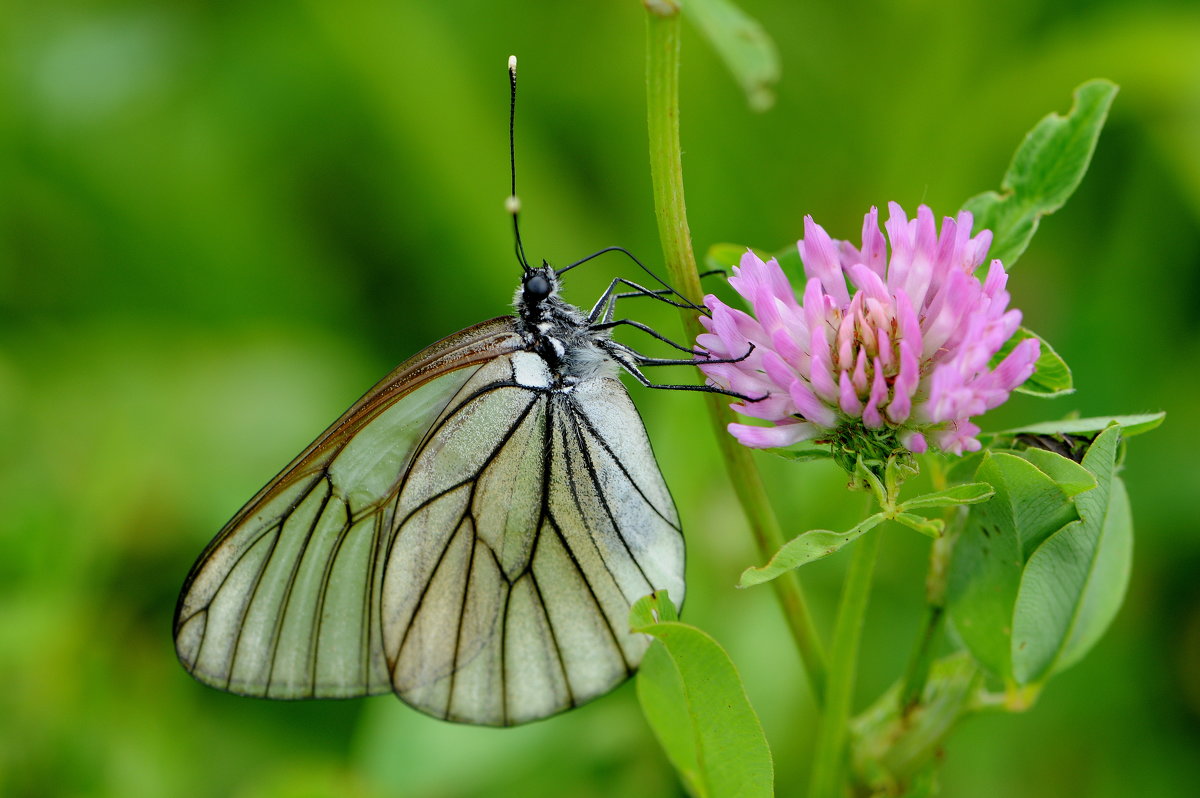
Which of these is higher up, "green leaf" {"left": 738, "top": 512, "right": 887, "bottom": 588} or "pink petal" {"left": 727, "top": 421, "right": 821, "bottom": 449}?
"pink petal" {"left": 727, "top": 421, "right": 821, "bottom": 449}

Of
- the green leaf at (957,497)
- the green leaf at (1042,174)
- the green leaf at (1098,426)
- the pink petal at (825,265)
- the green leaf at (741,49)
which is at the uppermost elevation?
the green leaf at (741,49)

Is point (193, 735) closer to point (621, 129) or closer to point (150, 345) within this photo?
point (150, 345)

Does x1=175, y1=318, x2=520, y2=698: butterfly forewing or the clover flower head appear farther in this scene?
x1=175, y1=318, x2=520, y2=698: butterfly forewing

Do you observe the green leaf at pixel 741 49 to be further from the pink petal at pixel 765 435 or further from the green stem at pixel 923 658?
the green stem at pixel 923 658

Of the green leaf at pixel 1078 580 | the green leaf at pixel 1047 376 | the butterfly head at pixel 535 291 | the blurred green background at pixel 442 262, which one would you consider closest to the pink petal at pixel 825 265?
the green leaf at pixel 1047 376

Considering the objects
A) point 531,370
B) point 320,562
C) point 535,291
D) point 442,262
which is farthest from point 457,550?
point 442,262

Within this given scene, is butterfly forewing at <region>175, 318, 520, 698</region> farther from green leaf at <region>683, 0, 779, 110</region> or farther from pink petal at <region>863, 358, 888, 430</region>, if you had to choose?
pink petal at <region>863, 358, 888, 430</region>

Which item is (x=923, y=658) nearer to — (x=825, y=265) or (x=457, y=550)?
(x=825, y=265)

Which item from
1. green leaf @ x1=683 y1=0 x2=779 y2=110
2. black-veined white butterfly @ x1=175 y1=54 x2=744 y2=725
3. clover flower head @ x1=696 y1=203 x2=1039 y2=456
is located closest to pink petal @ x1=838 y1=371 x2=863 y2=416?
clover flower head @ x1=696 y1=203 x2=1039 y2=456
